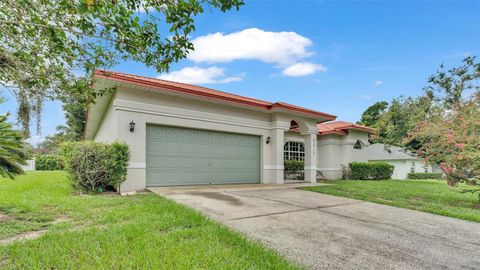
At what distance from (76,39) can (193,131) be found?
5949mm

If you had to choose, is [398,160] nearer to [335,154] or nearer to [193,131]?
[335,154]

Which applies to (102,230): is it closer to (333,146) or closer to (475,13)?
(475,13)

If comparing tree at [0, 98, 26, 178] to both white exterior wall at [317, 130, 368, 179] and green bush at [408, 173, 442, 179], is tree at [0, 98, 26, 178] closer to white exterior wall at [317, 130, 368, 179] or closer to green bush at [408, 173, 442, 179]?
white exterior wall at [317, 130, 368, 179]

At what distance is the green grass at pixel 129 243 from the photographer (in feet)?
8.71

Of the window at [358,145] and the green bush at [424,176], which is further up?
the window at [358,145]

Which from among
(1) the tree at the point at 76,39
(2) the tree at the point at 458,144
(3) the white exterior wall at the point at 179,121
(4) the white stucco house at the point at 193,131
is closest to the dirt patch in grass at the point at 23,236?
(1) the tree at the point at 76,39

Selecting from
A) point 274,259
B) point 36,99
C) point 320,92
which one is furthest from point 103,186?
point 320,92

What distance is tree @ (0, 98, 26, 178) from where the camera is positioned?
15.8 feet

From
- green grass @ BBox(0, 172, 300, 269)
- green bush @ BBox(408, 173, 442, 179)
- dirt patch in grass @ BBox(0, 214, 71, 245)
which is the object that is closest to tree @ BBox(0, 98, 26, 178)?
green grass @ BBox(0, 172, 300, 269)

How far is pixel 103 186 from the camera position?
302 inches

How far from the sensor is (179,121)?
941 cm

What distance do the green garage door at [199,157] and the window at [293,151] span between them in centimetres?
515

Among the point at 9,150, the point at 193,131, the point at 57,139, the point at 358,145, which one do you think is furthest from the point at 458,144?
the point at 57,139

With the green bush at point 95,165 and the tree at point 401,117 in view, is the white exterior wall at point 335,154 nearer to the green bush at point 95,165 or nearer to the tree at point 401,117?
the tree at point 401,117
